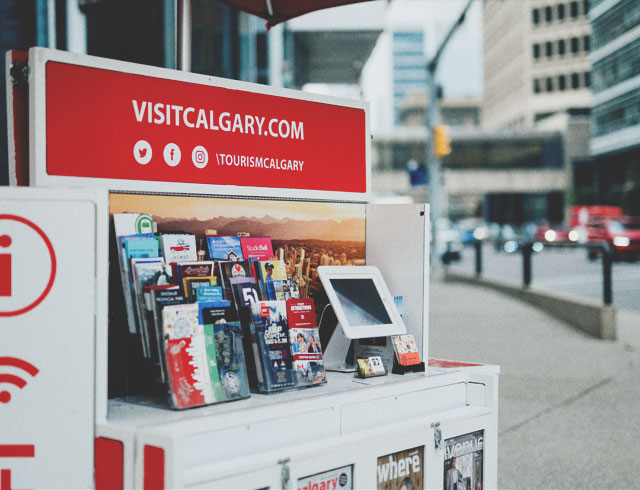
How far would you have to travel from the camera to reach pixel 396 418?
275cm

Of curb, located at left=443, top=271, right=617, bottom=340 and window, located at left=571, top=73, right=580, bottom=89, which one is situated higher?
window, located at left=571, top=73, right=580, bottom=89

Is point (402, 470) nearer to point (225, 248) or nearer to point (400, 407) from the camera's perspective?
point (400, 407)

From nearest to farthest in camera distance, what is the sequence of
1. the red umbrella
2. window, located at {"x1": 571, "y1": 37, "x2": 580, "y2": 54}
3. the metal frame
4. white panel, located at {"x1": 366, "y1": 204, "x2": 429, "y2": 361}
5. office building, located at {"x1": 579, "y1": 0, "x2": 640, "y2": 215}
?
the metal frame, white panel, located at {"x1": 366, "y1": 204, "x2": 429, "y2": 361}, the red umbrella, office building, located at {"x1": 579, "y1": 0, "x2": 640, "y2": 215}, window, located at {"x1": 571, "y1": 37, "x2": 580, "y2": 54}

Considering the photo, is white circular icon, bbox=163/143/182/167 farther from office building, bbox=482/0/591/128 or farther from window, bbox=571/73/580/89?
window, bbox=571/73/580/89

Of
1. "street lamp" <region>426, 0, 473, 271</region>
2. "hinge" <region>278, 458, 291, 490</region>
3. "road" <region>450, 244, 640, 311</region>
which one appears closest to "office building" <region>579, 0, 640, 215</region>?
"road" <region>450, 244, 640, 311</region>

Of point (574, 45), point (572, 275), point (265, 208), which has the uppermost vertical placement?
point (574, 45)

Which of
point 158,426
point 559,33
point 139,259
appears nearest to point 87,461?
point 158,426

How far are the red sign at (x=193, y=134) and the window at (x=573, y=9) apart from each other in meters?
76.7

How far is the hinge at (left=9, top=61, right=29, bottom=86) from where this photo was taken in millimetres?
2477

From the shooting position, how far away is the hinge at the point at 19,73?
2477 millimetres

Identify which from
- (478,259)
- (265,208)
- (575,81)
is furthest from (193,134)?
(575,81)

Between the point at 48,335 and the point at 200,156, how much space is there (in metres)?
0.98

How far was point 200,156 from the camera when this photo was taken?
285cm

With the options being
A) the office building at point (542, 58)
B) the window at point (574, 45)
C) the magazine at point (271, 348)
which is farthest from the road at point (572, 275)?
the window at point (574, 45)
